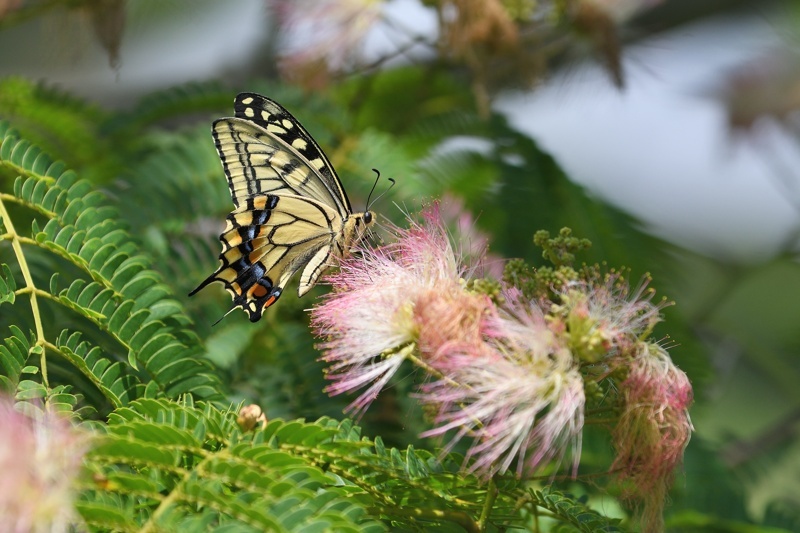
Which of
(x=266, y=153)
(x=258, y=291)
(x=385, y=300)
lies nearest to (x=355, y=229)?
(x=258, y=291)

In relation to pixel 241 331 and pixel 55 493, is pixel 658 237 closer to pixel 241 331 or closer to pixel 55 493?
pixel 241 331

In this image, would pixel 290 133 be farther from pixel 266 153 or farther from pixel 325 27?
pixel 325 27

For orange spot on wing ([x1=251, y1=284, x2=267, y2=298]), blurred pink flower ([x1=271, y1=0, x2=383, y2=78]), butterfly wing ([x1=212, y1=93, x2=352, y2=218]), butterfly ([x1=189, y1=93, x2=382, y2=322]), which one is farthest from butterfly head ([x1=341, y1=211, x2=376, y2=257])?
blurred pink flower ([x1=271, y1=0, x2=383, y2=78])

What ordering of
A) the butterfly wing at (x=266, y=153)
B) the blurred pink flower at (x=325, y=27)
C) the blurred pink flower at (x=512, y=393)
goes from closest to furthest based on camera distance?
1. the blurred pink flower at (x=512, y=393)
2. the butterfly wing at (x=266, y=153)
3. the blurred pink flower at (x=325, y=27)

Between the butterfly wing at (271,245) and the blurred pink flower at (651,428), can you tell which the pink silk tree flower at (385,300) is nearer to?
the blurred pink flower at (651,428)

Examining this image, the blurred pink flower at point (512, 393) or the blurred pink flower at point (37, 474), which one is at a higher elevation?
the blurred pink flower at point (37, 474)

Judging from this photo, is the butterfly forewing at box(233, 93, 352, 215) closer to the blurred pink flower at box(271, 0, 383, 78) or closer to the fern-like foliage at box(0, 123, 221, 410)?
the fern-like foliage at box(0, 123, 221, 410)

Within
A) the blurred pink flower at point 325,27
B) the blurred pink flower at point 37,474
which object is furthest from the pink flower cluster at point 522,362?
the blurred pink flower at point 325,27
